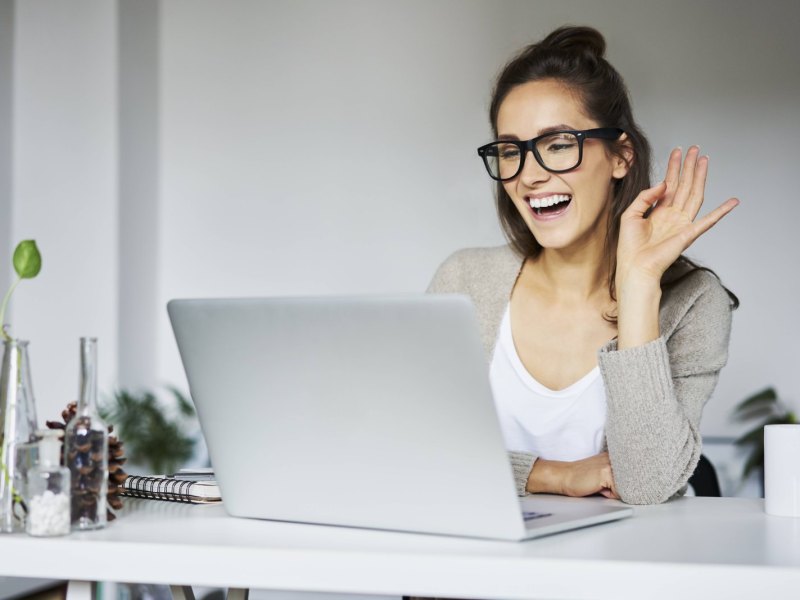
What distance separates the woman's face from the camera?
181 cm

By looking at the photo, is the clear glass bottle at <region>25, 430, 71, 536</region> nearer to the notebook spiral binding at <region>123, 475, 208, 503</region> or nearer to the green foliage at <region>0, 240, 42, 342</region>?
the green foliage at <region>0, 240, 42, 342</region>

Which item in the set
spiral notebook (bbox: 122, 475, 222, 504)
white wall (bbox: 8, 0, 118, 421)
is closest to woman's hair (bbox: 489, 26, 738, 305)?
spiral notebook (bbox: 122, 475, 222, 504)

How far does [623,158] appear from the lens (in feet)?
6.34

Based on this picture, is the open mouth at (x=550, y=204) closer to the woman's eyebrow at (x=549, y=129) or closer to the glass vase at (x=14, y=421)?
the woman's eyebrow at (x=549, y=129)

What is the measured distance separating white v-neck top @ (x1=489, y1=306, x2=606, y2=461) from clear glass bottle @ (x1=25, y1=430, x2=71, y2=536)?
0.92 m

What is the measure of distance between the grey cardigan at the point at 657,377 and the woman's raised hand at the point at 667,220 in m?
0.14

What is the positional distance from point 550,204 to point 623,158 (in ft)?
0.67

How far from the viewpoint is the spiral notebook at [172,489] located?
1.30 metres

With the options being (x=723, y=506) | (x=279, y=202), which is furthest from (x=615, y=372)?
(x=279, y=202)

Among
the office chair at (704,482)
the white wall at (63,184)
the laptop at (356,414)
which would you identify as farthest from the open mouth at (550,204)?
the white wall at (63,184)

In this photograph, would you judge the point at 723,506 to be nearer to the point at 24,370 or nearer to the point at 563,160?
the point at 563,160

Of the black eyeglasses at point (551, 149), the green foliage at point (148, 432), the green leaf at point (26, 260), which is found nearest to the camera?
the green leaf at point (26, 260)

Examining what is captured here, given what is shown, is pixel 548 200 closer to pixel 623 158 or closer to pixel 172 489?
pixel 623 158

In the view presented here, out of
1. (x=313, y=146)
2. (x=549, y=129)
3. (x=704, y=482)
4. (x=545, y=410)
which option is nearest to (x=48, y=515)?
(x=545, y=410)
